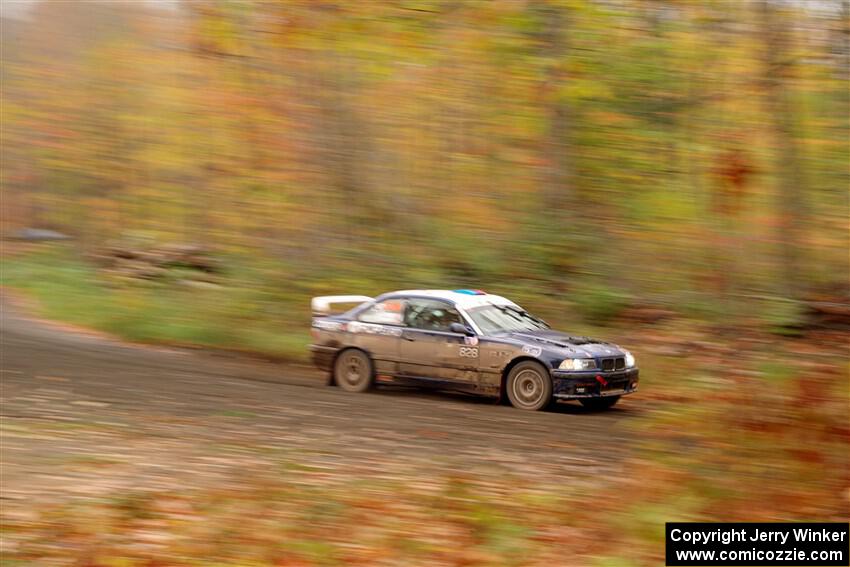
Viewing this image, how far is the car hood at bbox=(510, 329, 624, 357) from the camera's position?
33.9 ft

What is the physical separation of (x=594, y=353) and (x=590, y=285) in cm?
368

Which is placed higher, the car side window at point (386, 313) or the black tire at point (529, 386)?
the car side window at point (386, 313)

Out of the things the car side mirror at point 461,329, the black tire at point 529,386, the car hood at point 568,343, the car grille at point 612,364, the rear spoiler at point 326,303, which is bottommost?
the black tire at point 529,386

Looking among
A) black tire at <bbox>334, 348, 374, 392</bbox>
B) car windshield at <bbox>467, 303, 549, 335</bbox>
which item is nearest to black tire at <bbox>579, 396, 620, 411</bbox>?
car windshield at <bbox>467, 303, 549, 335</bbox>

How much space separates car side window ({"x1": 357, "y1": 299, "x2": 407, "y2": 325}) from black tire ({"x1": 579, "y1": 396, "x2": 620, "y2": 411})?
2.47 metres

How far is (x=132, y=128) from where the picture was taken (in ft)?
68.4

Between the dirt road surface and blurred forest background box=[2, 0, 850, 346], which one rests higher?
blurred forest background box=[2, 0, 850, 346]

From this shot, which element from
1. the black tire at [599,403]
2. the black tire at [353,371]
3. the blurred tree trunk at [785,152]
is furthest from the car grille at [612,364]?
the black tire at [353,371]

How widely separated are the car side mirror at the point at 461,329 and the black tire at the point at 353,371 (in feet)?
3.77

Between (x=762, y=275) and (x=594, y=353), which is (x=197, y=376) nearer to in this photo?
(x=594, y=353)

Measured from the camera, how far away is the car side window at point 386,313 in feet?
37.3

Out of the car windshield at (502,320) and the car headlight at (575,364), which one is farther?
the car windshield at (502,320)

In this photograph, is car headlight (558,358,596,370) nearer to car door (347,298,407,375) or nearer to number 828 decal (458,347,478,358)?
number 828 decal (458,347,478,358)

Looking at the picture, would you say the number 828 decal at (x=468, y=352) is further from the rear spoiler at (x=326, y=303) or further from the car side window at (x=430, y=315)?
the rear spoiler at (x=326, y=303)
